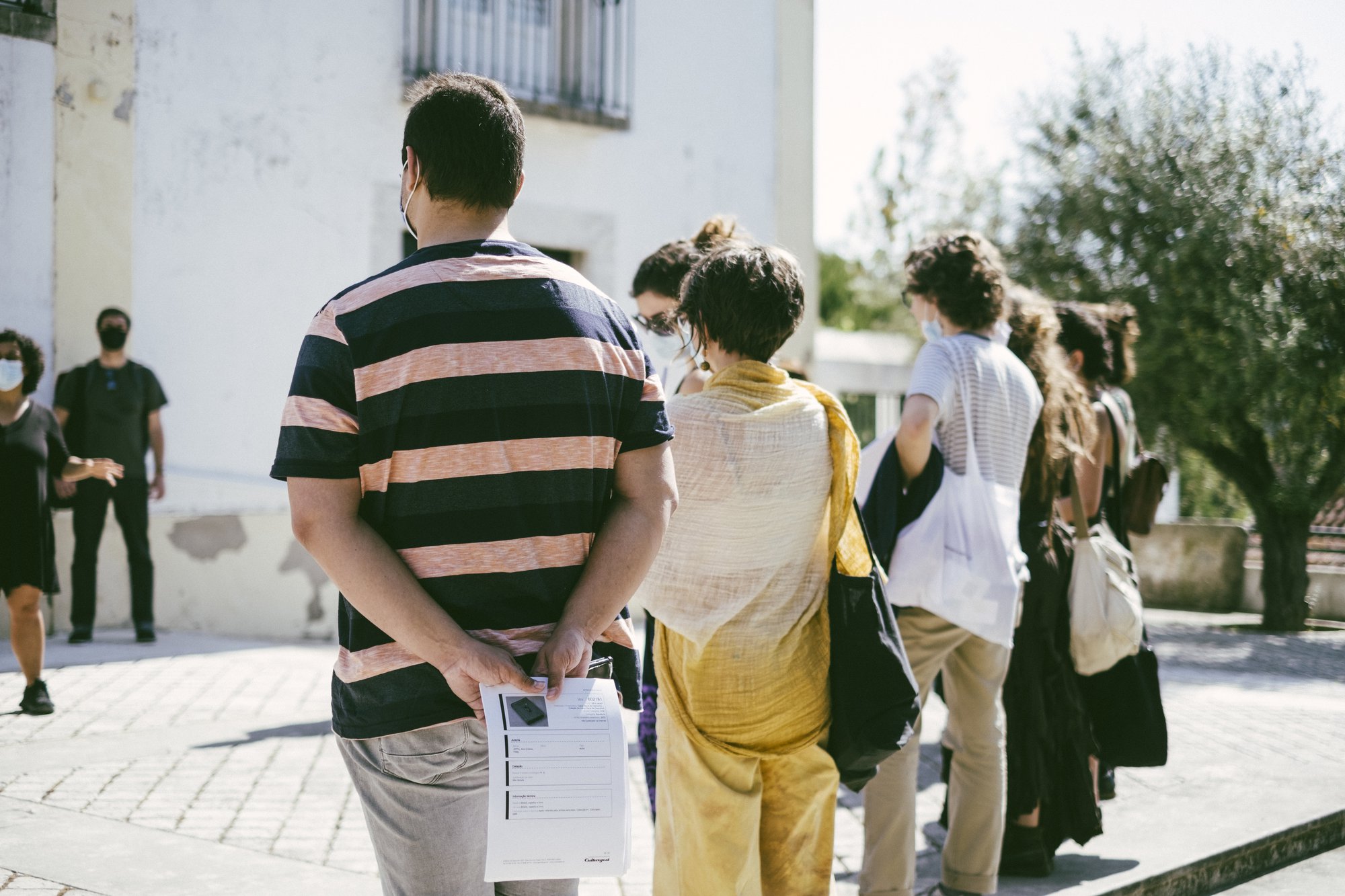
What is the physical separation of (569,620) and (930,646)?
6.23ft

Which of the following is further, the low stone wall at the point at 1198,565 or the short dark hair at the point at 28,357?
the low stone wall at the point at 1198,565

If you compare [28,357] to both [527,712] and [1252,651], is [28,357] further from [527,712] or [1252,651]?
[1252,651]

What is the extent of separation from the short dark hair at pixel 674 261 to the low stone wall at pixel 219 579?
509cm

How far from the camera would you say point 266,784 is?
4848 mm

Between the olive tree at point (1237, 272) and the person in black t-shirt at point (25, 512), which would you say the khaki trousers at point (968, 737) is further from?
the olive tree at point (1237, 272)

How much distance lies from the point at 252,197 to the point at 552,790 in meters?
7.92

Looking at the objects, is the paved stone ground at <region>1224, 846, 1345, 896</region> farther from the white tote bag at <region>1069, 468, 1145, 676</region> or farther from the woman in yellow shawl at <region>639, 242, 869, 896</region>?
the woman in yellow shawl at <region>639, 242, 869, 896</region>

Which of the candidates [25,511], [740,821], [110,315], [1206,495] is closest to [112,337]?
[110,315]

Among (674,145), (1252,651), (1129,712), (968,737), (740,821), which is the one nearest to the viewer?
(740,821)

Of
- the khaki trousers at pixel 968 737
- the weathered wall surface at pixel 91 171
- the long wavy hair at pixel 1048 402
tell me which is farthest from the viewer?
the weathered wall surface at pixel 91 171

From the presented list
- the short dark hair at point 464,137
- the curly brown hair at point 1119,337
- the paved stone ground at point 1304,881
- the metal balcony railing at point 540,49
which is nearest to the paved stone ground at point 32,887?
the short dark hair at point 464,137

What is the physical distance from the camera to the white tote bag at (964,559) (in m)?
3.52

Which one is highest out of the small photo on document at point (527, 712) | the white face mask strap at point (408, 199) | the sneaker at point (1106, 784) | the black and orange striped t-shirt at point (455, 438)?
the white face mask strap at point (408, 199)

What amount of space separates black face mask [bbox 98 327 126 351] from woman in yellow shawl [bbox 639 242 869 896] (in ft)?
20.6
